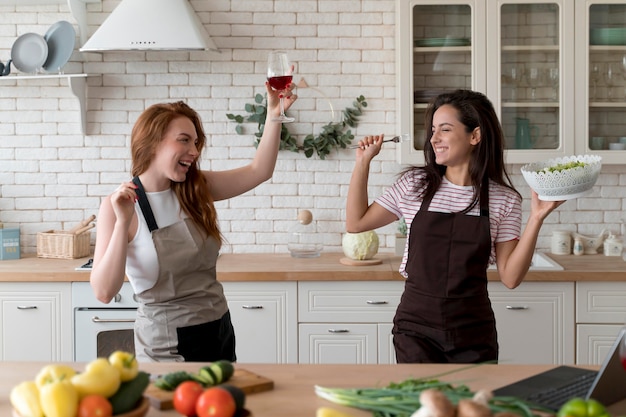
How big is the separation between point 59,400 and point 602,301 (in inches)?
120

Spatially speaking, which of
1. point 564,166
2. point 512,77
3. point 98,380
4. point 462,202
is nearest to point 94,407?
point 98,380

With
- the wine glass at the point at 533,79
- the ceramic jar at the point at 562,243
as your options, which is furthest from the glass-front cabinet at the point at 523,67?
the ceramic jar at the point at 562,243

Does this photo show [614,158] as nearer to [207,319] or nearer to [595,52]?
[595,52]

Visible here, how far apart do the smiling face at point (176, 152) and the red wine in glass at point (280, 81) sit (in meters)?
0.35

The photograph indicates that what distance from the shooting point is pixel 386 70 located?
4738 millimetres

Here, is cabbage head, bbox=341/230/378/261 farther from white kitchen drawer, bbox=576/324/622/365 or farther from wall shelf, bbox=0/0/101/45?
wall shelf, bbox=0/0/101/45

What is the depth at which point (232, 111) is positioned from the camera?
477 centimetres

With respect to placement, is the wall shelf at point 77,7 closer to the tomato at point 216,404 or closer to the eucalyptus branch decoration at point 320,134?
the eucalyptus branch decoration at point 320,134

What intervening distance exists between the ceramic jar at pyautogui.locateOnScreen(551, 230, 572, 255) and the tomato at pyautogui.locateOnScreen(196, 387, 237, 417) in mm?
3217

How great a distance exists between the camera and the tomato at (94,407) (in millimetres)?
1657

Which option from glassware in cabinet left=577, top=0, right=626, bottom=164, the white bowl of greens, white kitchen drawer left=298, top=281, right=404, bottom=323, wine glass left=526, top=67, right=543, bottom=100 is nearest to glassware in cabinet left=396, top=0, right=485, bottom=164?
wine glass left=526, top=67, right=543, bottom=100

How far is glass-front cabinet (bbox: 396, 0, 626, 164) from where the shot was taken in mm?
4348

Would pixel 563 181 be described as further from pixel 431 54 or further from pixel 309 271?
pixel 431 54

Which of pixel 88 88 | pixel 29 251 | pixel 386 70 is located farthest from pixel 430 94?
pixel 29 251
